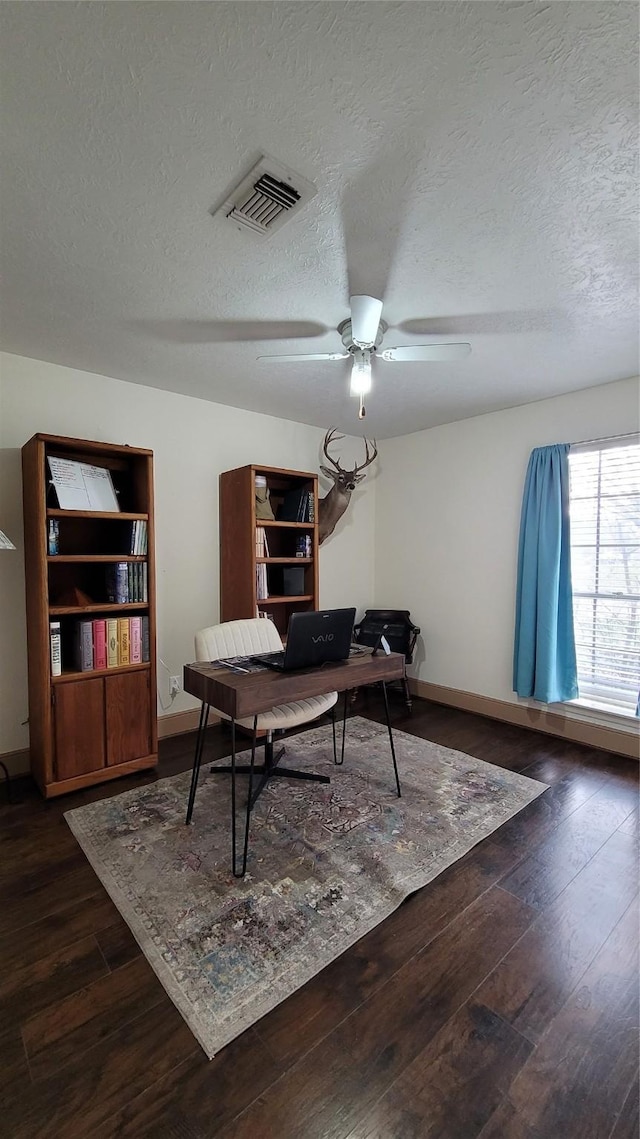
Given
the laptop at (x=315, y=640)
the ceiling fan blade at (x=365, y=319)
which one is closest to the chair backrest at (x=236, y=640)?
the laptop at (x=315, y=640)

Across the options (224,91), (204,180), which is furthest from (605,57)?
(204,180)

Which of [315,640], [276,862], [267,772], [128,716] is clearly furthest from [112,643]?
[276,862]

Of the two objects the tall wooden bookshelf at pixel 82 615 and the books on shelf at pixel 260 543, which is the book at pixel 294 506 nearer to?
the books on shelf at pixel 260 543

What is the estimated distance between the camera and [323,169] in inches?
52.4

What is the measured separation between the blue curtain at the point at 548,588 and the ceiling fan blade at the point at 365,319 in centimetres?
188

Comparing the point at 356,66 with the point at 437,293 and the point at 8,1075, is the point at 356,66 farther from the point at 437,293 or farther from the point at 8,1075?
the point at 8,1075

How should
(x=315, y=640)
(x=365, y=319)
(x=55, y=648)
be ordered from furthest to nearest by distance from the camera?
(x=55, y=648)
(x=315, y=640)
(x=365, y=319)

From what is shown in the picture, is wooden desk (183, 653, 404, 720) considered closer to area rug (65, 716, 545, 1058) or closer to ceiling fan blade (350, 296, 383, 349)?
area rug (65, 716, 545, 1058)

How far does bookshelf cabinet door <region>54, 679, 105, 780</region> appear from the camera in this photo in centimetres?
236

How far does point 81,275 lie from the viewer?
182 centimetres

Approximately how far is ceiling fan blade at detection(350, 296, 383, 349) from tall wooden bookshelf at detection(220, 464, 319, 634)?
52.1 inches

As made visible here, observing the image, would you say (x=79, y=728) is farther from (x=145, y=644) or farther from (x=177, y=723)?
(x=177, y=723)

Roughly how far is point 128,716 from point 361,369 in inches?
91.9

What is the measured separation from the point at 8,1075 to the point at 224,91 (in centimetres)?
255
